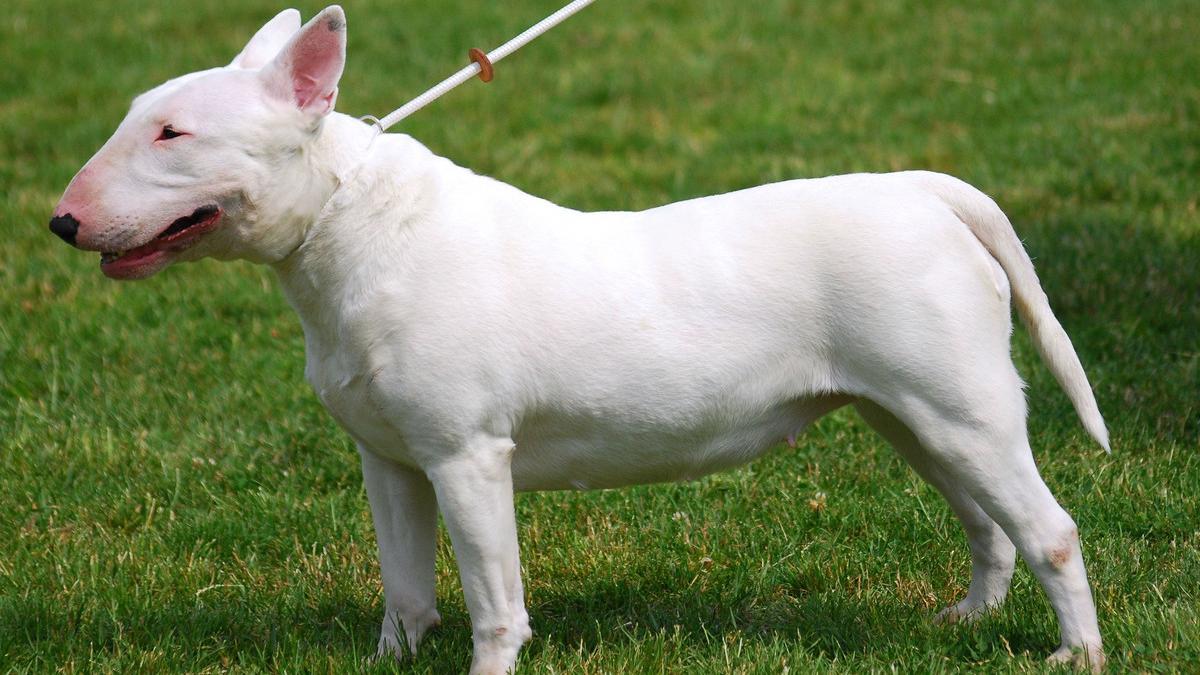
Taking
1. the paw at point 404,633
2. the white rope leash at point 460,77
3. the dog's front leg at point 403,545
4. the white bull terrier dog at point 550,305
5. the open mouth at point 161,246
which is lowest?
the paw at point 404,633

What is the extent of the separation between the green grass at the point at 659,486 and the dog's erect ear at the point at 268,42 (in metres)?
1.48

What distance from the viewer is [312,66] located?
3203 mm

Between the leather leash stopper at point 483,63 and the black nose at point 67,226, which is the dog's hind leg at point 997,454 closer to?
the leather leash stopper at point 483,63

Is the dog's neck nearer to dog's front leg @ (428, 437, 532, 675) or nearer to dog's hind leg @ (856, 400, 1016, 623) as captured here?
dog's front leg @ (428, 437, 532, 675)

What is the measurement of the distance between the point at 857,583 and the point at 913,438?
55 centimetres

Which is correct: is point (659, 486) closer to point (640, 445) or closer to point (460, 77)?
point (640, 445)

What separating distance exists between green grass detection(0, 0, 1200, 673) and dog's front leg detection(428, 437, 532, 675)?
0.15m

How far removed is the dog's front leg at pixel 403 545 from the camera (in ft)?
12.1

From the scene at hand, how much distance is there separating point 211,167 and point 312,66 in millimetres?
317

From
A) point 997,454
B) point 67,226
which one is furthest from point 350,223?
point 997,454

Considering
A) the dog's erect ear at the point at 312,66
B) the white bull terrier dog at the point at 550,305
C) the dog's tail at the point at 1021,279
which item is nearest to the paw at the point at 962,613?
the white bull terrier dog at the point at 550,305

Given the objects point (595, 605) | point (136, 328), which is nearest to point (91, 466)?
point (136, 328)

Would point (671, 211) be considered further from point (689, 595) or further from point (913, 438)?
point (689, 595)

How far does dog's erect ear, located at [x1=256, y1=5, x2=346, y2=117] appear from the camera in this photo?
315 centimetres
